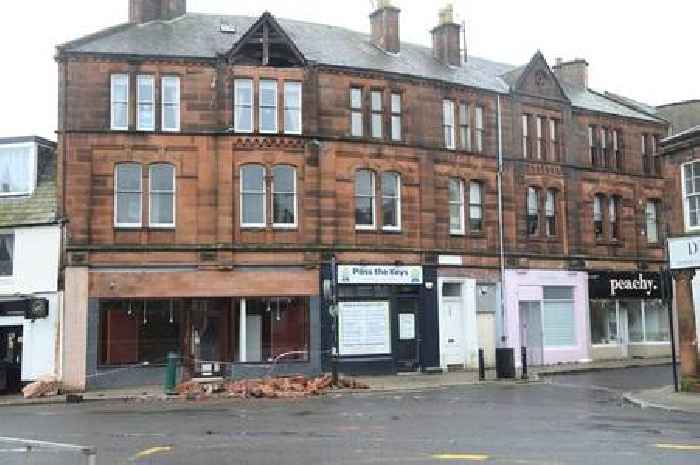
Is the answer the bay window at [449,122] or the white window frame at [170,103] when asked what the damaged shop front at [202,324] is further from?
the bay window at [449,122]

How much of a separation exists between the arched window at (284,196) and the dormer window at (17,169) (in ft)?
29.0

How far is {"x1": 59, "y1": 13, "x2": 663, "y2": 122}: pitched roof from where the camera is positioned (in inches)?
1180

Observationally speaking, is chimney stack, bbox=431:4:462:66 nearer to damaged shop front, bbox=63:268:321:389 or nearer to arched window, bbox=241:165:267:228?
arched window, bbox=241:165:267:228

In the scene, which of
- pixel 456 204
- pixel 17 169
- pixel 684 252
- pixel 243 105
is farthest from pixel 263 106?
pixel 684 252

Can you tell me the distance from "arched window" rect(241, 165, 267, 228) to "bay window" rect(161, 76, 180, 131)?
2932 millimetres

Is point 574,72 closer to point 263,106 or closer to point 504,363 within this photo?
point 263,106

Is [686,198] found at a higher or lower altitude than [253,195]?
lower

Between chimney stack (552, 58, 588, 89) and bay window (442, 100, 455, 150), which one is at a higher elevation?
Answer: chimney stack (552, 58, 588, 89)

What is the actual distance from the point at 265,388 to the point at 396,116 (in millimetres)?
12958

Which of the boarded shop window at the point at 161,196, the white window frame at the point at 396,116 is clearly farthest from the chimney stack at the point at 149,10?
the white window frame at the point at 396,116

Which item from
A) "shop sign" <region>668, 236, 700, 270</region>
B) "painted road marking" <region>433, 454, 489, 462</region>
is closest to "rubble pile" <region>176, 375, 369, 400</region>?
"shop sign" <region>668, 236, 700, 270</region>

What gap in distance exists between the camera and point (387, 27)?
3503 centimetres

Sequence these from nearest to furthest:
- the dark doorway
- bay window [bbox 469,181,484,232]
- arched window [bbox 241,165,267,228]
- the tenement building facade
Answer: the dark doorway → the tenement building facade → arched window [bbox 241,165,267,228] → bay window [bbox 469,181,484,232]

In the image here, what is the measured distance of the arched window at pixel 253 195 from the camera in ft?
99.0
